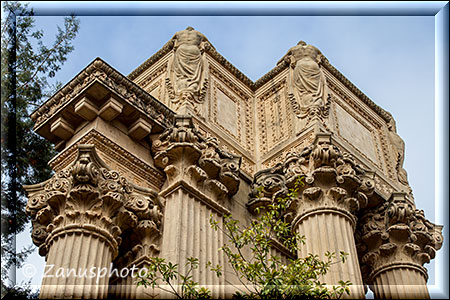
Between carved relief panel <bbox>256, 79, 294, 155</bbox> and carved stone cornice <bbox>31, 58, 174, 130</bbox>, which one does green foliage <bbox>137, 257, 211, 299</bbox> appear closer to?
carved stone cornice <bbox>31, 58, 174, 130</bbox>

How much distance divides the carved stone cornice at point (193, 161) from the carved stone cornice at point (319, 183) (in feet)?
2.91

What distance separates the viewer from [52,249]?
11.8m

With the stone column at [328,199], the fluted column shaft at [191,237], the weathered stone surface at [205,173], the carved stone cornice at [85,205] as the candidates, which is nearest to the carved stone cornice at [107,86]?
the weathered stone surface at [205,173]

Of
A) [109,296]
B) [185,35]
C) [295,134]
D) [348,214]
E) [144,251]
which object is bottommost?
[109,296]

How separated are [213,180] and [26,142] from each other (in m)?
4.69

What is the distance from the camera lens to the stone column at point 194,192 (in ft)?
41.3

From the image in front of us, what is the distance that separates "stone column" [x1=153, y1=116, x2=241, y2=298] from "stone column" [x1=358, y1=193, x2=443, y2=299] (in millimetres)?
3947

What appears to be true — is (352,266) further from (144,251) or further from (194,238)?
(144,251)

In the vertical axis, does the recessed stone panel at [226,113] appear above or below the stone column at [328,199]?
above

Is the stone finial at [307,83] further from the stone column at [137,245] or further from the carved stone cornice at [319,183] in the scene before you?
the stone column at [137,245]

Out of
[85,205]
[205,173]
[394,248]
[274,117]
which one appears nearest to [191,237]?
[205,173]

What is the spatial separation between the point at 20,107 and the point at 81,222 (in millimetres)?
4502

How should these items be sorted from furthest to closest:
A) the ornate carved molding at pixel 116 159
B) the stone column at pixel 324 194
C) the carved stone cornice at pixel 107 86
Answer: the carved stone cornice at pixel 107 86 → the stone column at pixel 324 194 → the ornate carved molding at pixel 116 159

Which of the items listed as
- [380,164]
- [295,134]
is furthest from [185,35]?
[380,164]
